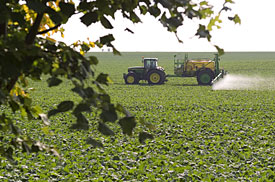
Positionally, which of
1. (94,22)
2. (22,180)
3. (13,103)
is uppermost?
(94,22)

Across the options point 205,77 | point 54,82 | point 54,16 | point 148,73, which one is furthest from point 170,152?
point 205,77

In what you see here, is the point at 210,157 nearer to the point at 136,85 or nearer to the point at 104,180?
the point at 104,180

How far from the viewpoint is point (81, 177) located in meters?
7.41

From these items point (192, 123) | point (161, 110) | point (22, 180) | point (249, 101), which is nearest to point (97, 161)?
point (22, 180)

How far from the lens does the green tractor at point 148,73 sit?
25.9m

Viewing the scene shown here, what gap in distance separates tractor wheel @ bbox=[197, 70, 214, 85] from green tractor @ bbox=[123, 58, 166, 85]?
222 centimetres

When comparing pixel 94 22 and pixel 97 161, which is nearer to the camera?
pixel 94 22

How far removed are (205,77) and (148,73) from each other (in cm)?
348

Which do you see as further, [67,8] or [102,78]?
[67,8]

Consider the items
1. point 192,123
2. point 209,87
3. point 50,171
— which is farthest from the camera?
point 209,87

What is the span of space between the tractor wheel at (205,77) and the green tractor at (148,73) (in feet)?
7.27

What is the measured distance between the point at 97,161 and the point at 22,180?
5.33 ft

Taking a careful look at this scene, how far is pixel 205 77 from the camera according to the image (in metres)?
26.0

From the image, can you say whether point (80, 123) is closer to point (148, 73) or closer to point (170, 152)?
point (170, 152)
